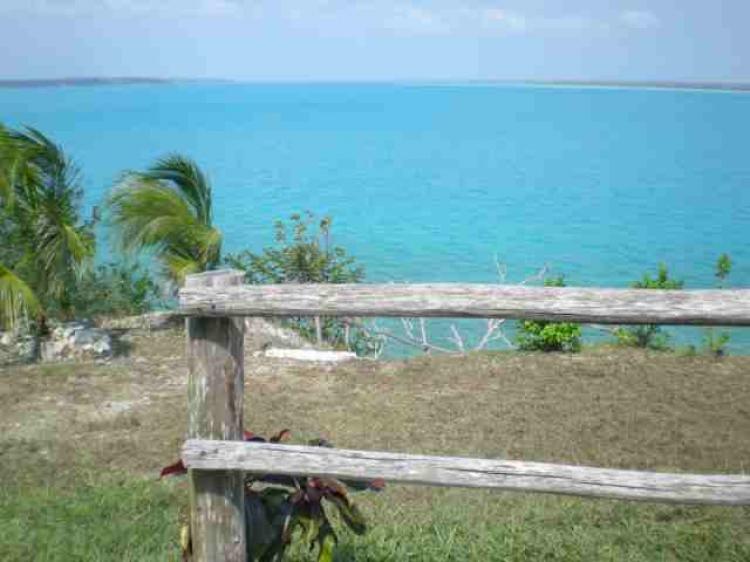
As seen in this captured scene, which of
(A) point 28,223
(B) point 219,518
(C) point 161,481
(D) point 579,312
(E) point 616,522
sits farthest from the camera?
(A) point 28,223

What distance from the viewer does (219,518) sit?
9.91ft

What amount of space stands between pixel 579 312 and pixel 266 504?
4.31 feet

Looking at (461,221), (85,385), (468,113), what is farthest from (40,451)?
(468,113)

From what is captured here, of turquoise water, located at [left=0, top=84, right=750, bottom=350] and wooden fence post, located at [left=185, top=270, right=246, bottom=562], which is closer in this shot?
wooden fence post, located at [left=185, top=270, right=246, bottom=562]

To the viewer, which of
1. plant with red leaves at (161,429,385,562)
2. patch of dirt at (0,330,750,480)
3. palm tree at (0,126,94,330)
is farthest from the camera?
palm tree at (0,126,94,330)

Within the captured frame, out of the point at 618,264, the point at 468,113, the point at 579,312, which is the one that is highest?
the point at 468,113

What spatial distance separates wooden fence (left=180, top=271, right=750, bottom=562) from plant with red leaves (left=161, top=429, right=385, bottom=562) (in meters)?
0.21

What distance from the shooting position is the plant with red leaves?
309cm

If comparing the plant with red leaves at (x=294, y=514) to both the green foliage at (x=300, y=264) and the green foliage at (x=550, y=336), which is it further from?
the green foliage at (x=300, y=264)

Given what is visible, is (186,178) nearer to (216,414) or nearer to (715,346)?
(715,346)

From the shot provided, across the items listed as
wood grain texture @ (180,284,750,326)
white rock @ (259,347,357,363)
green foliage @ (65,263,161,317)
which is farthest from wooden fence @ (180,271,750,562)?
green foliage @ (65,263,161,317)

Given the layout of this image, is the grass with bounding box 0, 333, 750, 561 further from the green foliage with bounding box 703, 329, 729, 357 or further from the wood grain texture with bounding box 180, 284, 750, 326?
the wood grain texture with bounding box 180, 284, 750, 326

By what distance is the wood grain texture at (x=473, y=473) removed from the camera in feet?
9.18

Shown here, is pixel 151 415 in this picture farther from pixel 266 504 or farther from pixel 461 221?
pixel 461 221
